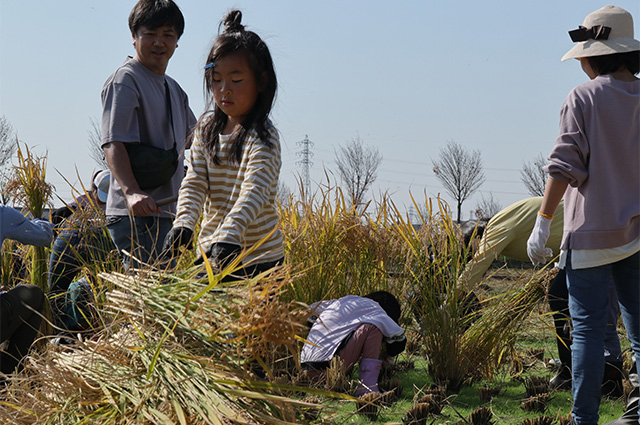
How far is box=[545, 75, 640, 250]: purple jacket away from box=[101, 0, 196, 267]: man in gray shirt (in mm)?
1588

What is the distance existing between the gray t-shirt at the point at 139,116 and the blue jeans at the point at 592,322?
1682 millimetres

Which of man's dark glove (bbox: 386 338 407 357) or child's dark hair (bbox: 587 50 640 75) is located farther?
man's dark glove (bbox: 386 338 407 357)

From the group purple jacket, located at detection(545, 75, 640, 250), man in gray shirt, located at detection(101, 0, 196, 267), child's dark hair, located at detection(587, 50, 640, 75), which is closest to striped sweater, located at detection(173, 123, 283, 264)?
man in gray shirt, located at detection(101, 0, 196, 267)

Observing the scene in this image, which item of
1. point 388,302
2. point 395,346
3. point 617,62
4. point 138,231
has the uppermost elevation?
point 617,62

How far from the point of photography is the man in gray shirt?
2.78m

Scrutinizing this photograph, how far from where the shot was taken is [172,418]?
4.55 feet

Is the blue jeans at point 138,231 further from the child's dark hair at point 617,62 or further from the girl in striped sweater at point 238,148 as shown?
the child's dark hair at point 617,62

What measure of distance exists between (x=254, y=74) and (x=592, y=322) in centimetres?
149

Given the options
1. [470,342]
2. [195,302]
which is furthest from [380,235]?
[195,302]

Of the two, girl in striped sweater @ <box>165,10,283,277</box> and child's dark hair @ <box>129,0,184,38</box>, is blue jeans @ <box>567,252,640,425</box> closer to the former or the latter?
girl in striped sweater @ <box>165,10,283,277</box>

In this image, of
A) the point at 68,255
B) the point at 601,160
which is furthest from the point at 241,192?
the point at 68,255

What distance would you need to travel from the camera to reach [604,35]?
8.56 feet

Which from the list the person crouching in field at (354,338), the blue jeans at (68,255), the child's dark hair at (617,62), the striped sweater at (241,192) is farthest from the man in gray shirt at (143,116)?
the child's dark hair at (617,62)

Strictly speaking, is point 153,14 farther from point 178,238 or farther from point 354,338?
point 354,338
